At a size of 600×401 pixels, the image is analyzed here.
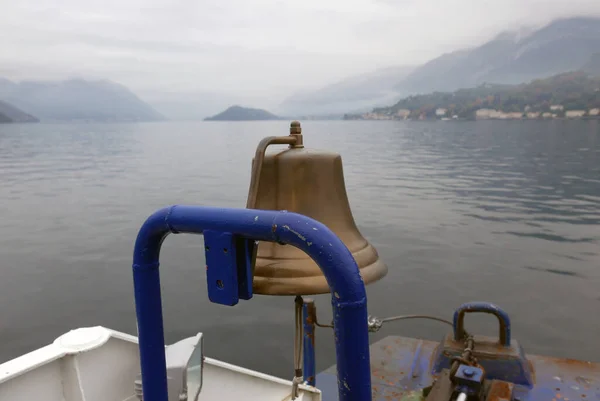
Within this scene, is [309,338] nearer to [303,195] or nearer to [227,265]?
[303,195]

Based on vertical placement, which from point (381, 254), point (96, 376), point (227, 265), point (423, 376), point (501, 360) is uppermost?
point (227, 265)

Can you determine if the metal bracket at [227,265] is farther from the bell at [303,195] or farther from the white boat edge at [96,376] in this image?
the white boat edge at [96,376]

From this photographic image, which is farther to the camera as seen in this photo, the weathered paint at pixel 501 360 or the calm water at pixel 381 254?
the calm water at pixel 381 254

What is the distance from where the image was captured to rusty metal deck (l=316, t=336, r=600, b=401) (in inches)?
197

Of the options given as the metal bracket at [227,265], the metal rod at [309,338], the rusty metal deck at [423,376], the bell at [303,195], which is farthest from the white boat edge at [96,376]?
the metal bracket at [227,265]

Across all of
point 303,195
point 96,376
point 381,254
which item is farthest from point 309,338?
point 381,254

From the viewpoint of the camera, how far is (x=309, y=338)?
4.87 meters

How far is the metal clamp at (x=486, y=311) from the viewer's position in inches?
209

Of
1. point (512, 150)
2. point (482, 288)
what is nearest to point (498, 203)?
point (482, 288)

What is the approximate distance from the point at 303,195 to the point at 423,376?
A: 4048 mm

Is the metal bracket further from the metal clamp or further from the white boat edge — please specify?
the metal clamp

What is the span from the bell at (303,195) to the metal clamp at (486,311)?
3.52 metres

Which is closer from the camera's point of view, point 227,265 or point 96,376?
point 227,265

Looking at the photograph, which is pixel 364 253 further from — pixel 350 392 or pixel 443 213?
pixel 443 213
